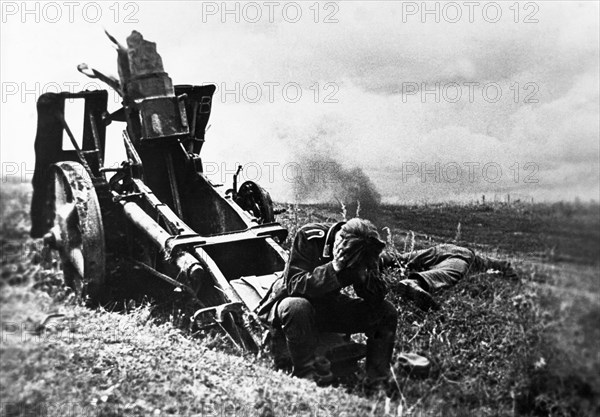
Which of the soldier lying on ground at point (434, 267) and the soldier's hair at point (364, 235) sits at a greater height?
the soldier's hair at point (364, 235)

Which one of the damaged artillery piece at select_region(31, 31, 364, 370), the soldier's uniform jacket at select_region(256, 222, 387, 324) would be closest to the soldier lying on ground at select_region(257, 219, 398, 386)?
the soldier's uniform jacket at select_region(256, 222, 387, 324)

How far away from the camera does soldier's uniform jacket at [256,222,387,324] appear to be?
4852 mm

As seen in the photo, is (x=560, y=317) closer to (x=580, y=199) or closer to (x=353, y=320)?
(x=580, y=199)

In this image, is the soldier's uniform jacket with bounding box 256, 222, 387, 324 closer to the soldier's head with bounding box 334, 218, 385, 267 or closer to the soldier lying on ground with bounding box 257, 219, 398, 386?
the soldier lying on ground with bounding box 257, 219, 398, 386

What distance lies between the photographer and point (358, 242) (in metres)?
4.73

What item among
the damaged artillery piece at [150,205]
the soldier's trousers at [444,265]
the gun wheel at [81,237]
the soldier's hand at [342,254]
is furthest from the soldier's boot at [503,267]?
the gun wheel at [81,237]

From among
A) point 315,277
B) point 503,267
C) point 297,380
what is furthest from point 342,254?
point 503,267

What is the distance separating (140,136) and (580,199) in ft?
15.6

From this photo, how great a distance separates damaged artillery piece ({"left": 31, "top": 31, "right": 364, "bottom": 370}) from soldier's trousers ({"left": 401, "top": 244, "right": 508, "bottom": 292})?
1381 millimetres

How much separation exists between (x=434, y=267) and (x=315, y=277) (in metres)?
2.52

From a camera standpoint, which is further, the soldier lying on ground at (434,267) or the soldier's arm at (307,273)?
the soldier lying on ground at (434,267)

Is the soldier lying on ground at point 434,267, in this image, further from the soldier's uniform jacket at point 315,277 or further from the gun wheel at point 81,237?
the gun wheel at point 81,237

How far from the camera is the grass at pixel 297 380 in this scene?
4.39 metres

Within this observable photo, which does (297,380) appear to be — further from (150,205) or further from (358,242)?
(150,205)
